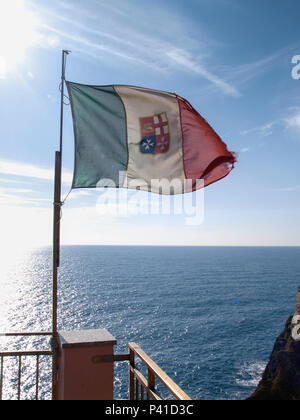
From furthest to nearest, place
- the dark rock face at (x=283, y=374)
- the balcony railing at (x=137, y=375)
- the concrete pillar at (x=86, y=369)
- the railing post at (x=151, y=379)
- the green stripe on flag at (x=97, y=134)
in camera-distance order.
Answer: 1. the dark rock face at (x=283, y=374)
2. the green stripe on flag at (x=97, y=134)
3. the concrete pillar at (x=86, y=369)
4. the railing post at (x=151, y=379)
5. the balcony railing at (x=137, y=375)

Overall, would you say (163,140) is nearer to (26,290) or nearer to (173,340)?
(173,340)

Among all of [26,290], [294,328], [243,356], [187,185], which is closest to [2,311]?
[26,290]

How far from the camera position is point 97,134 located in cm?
579

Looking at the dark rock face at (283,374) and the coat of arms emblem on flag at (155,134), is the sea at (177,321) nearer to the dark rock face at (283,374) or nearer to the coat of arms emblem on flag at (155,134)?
the dark rock face at (283,374)

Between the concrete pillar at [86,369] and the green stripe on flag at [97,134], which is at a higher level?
the green stripe on flag at [97,134]

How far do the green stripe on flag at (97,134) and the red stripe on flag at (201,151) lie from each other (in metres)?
1.10

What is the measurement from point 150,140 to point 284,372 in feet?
101

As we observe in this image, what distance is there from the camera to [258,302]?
7706 centimetres

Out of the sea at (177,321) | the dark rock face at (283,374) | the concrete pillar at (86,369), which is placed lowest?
the sea at (177,321)

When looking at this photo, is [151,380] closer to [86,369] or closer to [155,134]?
[86,369]

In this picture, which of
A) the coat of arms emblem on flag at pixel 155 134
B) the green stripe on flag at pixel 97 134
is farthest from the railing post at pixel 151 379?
the coat of arms emblem on flag at pixel 155 134

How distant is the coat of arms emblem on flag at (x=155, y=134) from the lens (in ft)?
20.1

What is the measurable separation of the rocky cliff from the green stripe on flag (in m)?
29.5

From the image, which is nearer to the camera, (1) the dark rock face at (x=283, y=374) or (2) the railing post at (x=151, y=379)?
(2) the railing post at (x=151, y=379)
